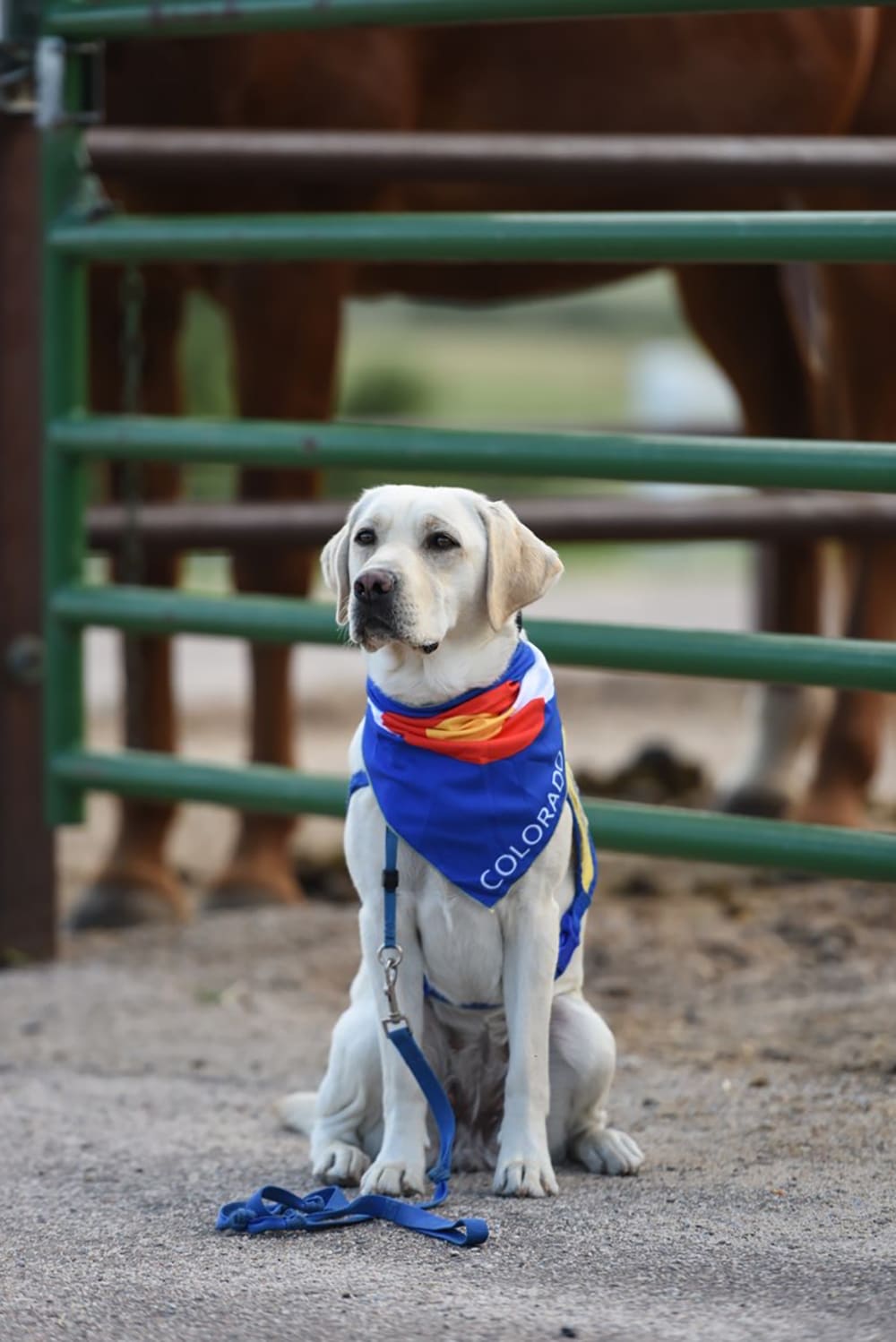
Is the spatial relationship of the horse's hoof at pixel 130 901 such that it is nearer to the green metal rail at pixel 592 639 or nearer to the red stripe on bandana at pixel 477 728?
the green metal rail at pixel 592 639

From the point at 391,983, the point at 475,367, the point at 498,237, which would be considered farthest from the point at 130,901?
the point at 475,367

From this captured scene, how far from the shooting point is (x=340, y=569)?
2.62 metres

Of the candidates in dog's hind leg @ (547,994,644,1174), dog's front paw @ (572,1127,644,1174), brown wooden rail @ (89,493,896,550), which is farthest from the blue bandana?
brown wooden rail @ (89,493,896,550)

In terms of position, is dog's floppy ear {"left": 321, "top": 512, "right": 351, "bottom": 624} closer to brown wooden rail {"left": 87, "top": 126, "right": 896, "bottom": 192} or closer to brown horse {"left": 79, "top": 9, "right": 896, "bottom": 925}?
brown wooden rail {"left": 87, "top": 126, "right": 896, "bottom": 192}

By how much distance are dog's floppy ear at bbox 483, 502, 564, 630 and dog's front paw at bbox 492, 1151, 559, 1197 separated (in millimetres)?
654

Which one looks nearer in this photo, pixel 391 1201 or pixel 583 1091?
pixel 391 1201

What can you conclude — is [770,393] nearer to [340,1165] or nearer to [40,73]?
[40,73]

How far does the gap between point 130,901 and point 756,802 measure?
1661 millimetres

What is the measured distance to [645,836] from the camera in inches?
133

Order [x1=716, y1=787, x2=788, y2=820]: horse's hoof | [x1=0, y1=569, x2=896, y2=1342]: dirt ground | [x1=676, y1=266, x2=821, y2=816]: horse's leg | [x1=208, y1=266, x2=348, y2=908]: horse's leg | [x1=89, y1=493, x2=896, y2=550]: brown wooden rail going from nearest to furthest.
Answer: [x1=0, y1=569, x2=896, y2=1342]: dirt ground
[x1=89, y1=493, x2=896, y2=550]: brown wooden rail
[x1=208, y1=266, x2=348, y2=908]: horse's leg
[x1=716, y1=787, x2=788, y2=820]: horse's hoof
[x1=676, y1=266, x2=821, y2=816]: horse's leg

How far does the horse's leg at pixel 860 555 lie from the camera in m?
4.77

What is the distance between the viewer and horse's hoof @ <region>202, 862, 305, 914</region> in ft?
14.7

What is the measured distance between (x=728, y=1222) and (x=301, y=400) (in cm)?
249

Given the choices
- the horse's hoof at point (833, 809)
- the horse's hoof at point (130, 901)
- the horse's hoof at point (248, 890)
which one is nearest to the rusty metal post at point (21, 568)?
the horse's hoof at point (130, 901)
